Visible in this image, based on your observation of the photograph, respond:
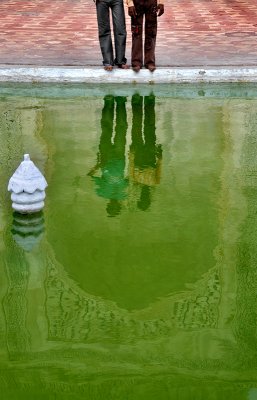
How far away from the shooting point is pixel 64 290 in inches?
240

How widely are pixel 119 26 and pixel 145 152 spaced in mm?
3130

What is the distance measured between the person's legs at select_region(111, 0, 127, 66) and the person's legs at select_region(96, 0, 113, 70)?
0.27 ft

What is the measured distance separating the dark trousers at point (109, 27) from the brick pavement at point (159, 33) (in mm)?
697

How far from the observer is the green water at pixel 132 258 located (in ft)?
16.8

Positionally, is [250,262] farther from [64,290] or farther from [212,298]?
[64,290]

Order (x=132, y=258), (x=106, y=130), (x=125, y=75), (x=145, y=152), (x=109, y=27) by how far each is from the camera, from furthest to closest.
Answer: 1. (x=125, y=75)
2. (x=109, y=27)
3. (x=106, y=130)
4. (x=145, y=152)
5. (x=132, y=258)

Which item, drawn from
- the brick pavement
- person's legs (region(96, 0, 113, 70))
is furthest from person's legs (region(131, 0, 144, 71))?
the brick pavement

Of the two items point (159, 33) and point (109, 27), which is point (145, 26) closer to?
point (109, 27)

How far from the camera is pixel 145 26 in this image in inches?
464

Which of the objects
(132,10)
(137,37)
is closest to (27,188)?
(132,10)

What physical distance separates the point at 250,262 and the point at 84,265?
121cm

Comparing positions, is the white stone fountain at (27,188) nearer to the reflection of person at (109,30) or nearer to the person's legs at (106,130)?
the person's legs at (106,130)

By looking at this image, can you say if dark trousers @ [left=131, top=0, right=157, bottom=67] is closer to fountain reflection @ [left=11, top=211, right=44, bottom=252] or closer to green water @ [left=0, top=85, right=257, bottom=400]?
green water @ [left=0, top=85, right=257, bottom=400]

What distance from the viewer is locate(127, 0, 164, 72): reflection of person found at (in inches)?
452
